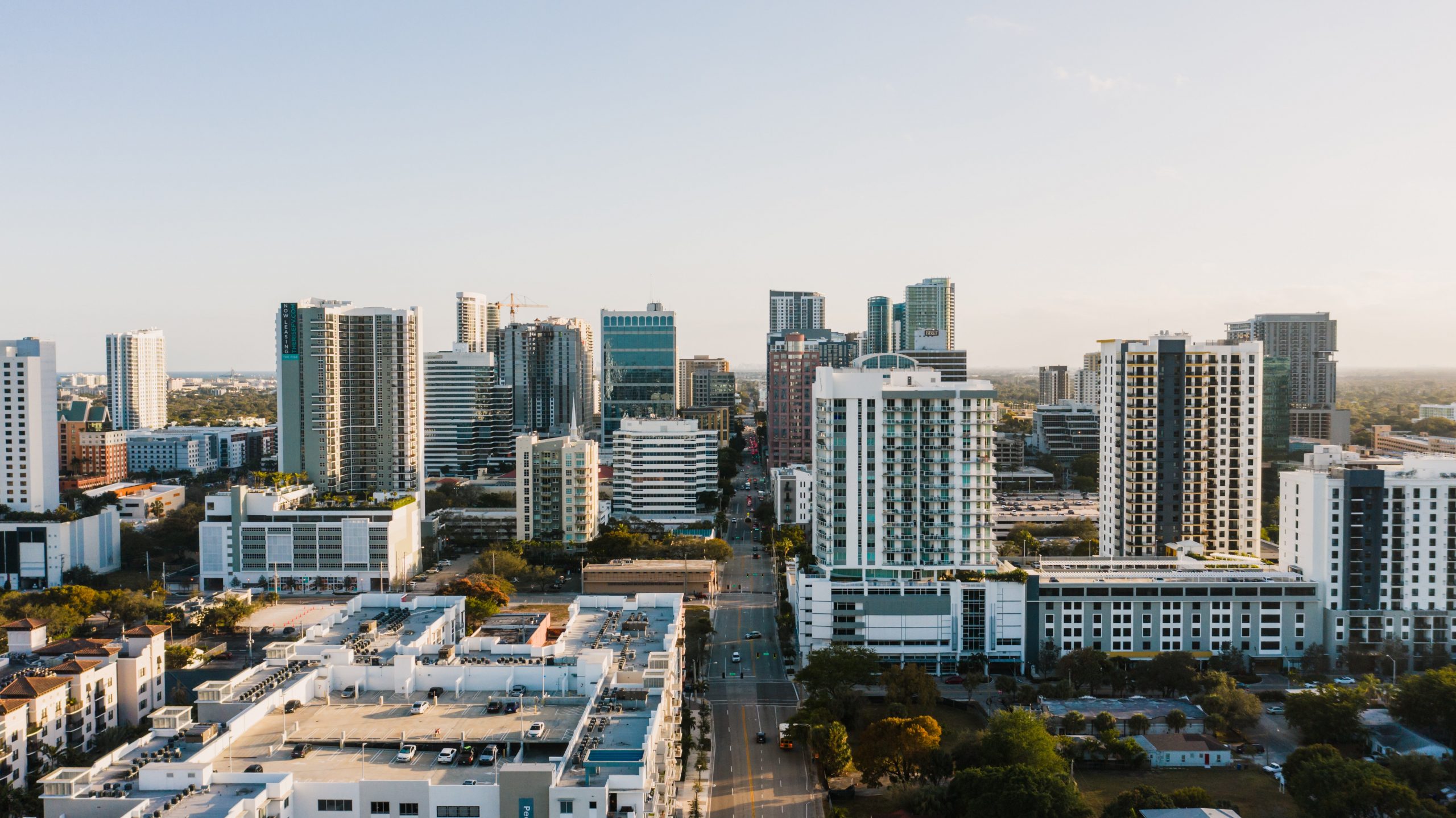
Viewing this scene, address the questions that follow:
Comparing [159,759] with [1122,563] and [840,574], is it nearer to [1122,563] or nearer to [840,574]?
[840,574]

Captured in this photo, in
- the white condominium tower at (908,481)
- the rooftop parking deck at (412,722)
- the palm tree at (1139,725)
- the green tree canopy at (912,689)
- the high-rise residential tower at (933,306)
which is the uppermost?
the high-rise residential tower at (933,306)

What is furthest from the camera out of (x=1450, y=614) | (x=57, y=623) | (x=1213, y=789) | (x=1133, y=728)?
(x=57, y=623)

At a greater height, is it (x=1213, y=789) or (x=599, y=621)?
(x=599, y=621)

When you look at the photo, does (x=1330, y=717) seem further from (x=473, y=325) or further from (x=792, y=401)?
(x=473, y=325)

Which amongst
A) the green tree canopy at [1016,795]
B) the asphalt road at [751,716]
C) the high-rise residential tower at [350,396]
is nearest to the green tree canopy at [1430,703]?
the green tree canopy at [1016,795]

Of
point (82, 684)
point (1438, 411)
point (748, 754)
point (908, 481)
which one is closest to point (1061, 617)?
point (908, 481)

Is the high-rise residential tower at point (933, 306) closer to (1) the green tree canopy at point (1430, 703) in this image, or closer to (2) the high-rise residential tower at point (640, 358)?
(2) the high-rise residential tower at point (640, 358)

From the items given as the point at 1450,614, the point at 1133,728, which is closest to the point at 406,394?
the point at 1133,728

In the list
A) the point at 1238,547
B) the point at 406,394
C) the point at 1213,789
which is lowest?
the point at 1213,789
